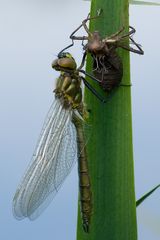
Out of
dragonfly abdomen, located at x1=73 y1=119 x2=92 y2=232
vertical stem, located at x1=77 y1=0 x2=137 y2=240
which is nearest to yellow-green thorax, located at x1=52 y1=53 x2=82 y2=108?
dragonfly abdomen, located at x1=73 y1=119 x2=92 y2=232

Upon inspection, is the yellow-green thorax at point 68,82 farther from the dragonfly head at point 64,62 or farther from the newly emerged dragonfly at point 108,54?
the newly emerged dragonfly at point 108,54

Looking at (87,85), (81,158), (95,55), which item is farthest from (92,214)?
(95,55)

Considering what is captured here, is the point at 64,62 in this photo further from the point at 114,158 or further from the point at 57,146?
the point at 114,158

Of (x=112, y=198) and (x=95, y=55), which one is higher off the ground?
(x=95, y=55)

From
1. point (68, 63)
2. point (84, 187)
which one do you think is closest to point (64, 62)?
point (68, 63)

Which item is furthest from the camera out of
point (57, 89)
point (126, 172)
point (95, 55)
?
point (57, 89)

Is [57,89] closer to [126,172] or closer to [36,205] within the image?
[36,205]

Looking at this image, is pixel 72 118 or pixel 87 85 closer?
pixel 87 85
